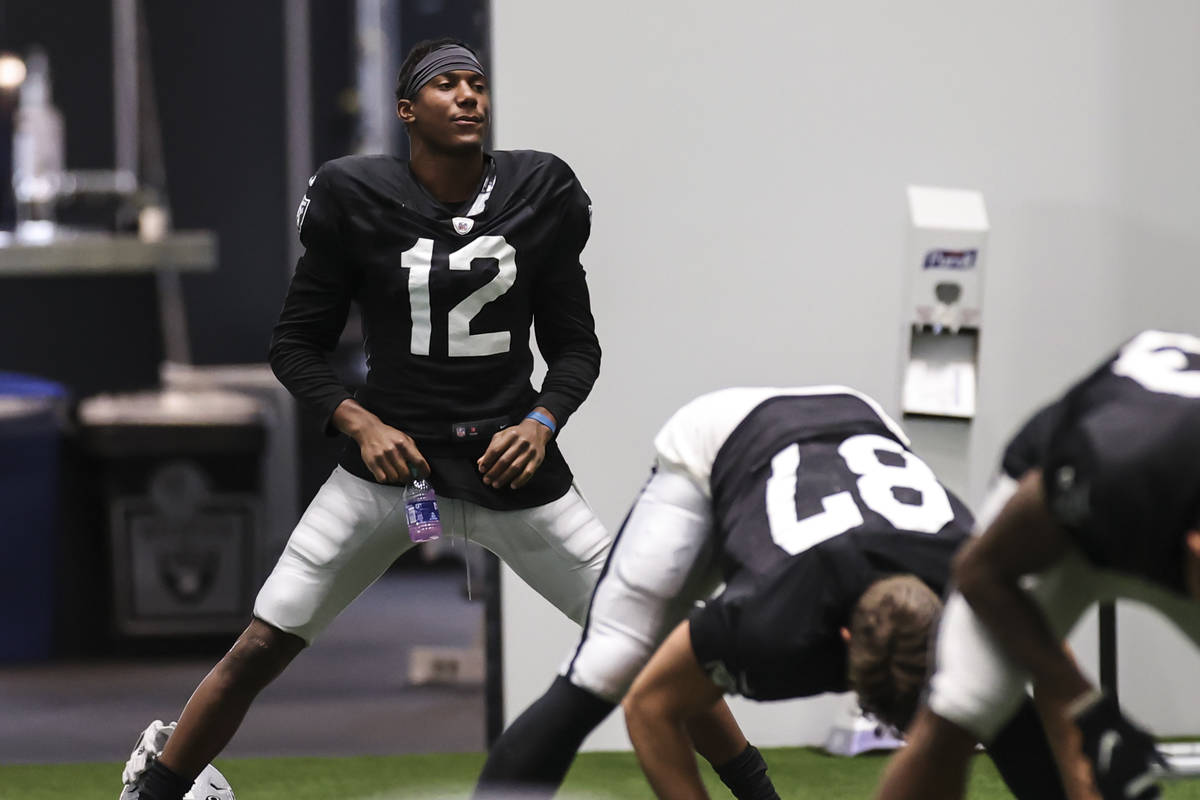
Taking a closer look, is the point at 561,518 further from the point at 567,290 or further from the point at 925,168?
the point at 925,168

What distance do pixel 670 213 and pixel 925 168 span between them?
69 cm

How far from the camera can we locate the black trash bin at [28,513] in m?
5.70

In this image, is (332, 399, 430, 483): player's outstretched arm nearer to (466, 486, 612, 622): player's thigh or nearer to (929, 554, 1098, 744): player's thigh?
(466, 486, 612, 622): player's thigh

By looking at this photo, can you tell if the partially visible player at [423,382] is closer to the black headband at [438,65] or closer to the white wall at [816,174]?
the black headband at [438,65]

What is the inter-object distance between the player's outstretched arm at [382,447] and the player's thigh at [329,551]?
0.06 m

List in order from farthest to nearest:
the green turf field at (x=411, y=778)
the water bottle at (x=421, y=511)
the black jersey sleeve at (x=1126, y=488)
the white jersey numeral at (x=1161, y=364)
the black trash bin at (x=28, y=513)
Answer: the black trash bin at (x=28, y=513), the green turf field at (x=411, y=778), the water bottle at (x=421, y=511), the white jersey numeral at (x=1161, y=364), the black jersey sleeve at (x=1126, y=488)

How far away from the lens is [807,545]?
91.5 inches

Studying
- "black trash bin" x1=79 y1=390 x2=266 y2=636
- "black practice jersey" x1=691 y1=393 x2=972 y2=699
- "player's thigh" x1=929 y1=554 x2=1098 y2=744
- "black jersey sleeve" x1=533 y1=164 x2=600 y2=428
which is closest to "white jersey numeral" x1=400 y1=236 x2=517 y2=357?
"black jersey sleeve" x1=533 y1=164 x2=600 y2=428

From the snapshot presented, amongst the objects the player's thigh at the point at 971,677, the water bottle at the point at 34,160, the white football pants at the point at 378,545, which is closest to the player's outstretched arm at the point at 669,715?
the player's thigh at the point at 971,677

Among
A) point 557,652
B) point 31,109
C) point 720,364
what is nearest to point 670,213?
point 720,364

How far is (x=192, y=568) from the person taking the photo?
19.2ft

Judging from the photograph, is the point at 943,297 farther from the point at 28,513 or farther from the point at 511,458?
the point at 28,513

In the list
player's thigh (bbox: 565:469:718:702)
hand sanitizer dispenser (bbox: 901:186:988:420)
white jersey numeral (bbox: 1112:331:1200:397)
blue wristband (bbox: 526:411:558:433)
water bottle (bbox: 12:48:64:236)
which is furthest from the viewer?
water bottle (bbox: 12:48:64:236)

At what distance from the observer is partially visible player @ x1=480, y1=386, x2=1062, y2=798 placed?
2273mm
